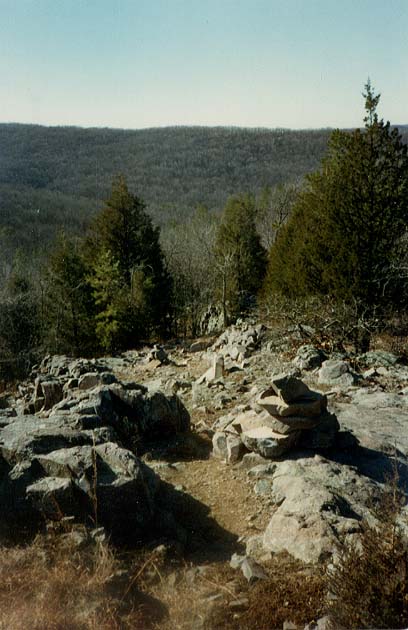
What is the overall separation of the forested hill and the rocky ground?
7523 centimetres

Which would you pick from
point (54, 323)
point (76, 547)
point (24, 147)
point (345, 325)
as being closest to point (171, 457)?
point (76, 547)

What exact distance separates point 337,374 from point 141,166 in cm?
12570

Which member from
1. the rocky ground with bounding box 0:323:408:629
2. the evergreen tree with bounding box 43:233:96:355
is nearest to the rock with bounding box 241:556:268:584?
the rocky ground with bounding box 0:323:408:629

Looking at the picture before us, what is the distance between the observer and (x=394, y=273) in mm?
13000

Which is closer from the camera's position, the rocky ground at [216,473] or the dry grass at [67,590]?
the dry grass at [67,590]

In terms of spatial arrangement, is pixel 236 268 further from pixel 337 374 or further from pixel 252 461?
pixel 252 461

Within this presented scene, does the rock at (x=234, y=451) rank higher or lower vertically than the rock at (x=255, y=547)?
lower

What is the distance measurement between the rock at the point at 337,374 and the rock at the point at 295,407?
3.60 m

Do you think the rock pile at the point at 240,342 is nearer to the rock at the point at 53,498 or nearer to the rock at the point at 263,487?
the rock at the point at 263,487

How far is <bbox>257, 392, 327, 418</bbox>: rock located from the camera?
22.5ft

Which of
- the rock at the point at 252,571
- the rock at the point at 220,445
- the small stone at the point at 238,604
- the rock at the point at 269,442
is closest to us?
the small stone at the point at 238,604

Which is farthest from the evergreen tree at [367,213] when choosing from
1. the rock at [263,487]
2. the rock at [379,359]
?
the rock at [263,487]

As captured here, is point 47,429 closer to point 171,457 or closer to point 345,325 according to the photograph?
point 171,457

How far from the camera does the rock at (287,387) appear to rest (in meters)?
6.83
